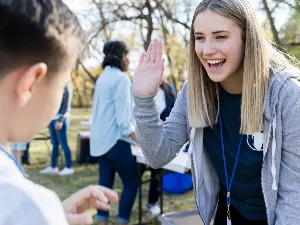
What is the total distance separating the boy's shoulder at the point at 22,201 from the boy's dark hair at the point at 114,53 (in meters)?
2.94

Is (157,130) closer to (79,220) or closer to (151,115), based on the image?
(151,115)

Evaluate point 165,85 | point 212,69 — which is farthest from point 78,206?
point 165,85

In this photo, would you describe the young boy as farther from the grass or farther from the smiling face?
the grass

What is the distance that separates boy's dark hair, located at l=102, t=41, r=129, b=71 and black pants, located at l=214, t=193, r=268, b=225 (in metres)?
2.11

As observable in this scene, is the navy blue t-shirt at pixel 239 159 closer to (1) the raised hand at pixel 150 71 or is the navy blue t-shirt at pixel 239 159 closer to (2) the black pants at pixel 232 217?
(2) the black pants at pixel 232 217

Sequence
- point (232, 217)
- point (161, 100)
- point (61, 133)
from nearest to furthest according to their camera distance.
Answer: point (232, 217)
point (161, 100)
point (61, 133)

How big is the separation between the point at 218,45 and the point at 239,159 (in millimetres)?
460

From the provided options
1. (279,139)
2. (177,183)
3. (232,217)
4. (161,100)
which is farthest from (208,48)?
(177,183)

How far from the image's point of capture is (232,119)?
63.8 inches

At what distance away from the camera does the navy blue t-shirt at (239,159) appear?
1516mm

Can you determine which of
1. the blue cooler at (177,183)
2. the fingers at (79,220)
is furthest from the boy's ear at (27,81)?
the blue cooler at (177,183)

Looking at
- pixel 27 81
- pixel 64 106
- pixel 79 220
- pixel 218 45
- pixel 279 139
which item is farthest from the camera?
pixel 64 106

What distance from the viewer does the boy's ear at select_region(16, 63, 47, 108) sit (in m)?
0.73

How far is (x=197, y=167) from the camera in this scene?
166 centimetres
